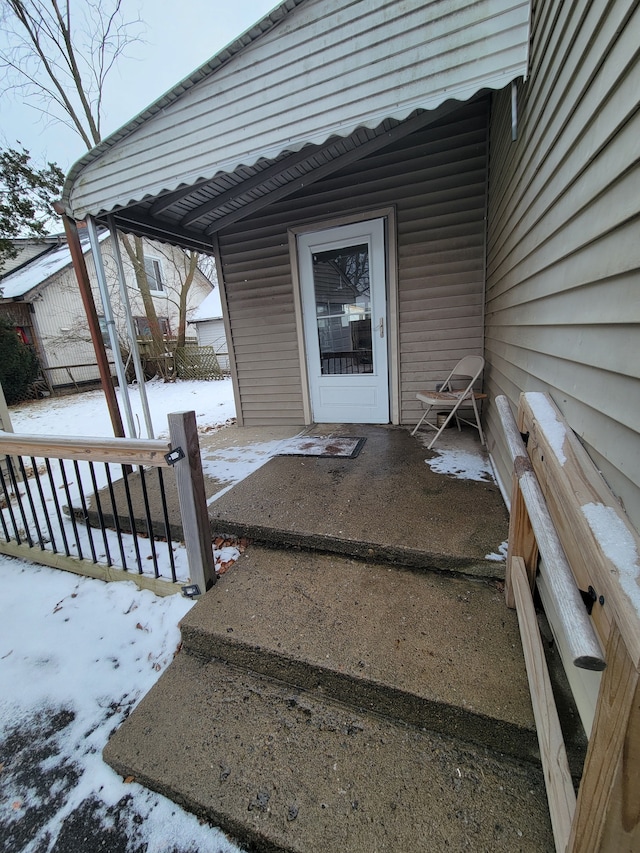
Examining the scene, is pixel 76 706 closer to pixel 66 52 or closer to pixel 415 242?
pixel 415 242

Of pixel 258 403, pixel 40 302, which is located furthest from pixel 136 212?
pixel 40 302

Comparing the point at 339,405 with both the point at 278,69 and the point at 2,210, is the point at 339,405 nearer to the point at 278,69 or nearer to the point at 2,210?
the point at 278,69

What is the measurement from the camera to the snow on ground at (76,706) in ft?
3.45

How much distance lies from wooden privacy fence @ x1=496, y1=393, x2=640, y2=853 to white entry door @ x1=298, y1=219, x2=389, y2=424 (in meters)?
2.57

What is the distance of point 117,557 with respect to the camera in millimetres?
2262

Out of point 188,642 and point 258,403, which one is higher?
point 258,403

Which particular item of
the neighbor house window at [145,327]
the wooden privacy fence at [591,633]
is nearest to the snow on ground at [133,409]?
the neighbor house window at [145,327]

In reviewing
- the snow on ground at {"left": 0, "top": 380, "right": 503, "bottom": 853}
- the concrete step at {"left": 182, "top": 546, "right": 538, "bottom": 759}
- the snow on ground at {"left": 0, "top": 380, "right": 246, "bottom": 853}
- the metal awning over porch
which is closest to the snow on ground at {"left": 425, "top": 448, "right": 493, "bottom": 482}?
the snow on ground at {"left": 0, "top": 380, "right": 503, "bottom": 853}

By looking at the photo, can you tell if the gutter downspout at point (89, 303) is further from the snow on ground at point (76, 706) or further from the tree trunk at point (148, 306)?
the tree trunk at point (148, 306)

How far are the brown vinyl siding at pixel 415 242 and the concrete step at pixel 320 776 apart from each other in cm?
276

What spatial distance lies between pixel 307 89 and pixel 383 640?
2.65 metres

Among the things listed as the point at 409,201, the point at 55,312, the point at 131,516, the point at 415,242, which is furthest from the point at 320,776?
the point at 55,312

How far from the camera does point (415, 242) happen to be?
125 inches

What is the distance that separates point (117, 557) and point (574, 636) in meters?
2.44
